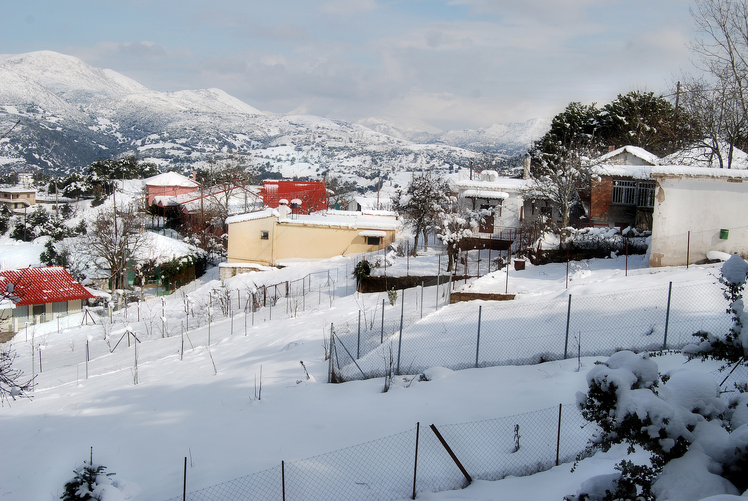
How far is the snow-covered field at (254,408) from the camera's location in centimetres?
796

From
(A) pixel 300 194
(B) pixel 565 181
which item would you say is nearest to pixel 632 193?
(B) pixel 565 181

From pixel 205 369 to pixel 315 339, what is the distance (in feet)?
10.6

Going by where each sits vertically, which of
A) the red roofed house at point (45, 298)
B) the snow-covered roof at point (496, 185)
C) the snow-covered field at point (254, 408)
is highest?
the snow-covered roof at point (496, 185)

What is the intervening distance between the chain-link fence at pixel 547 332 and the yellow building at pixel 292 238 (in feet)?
53.3

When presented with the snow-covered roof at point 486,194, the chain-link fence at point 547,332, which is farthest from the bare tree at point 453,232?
the chain-link fence at point 547,332

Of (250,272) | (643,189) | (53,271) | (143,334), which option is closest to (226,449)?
(143,334)

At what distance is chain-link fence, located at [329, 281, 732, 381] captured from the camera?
1114 centimetres

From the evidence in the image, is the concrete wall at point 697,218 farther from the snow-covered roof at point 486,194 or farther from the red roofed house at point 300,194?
the red roofed house at point 300,194

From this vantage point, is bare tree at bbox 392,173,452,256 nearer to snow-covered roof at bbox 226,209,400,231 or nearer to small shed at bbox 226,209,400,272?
snow-covered roof at bbox 226,209,400,231

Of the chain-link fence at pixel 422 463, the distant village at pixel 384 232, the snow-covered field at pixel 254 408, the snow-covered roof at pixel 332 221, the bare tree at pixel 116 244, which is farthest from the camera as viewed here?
the bare tree at pixel 116 244

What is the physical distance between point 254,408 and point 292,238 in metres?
21.2

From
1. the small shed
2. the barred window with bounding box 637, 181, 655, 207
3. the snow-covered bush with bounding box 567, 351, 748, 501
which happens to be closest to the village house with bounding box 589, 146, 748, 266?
the barred window with bounding box 637, 181, 655, 207

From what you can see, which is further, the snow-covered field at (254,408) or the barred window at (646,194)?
the barred window at (646,194)

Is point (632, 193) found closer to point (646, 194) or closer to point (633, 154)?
point (646, 194)
